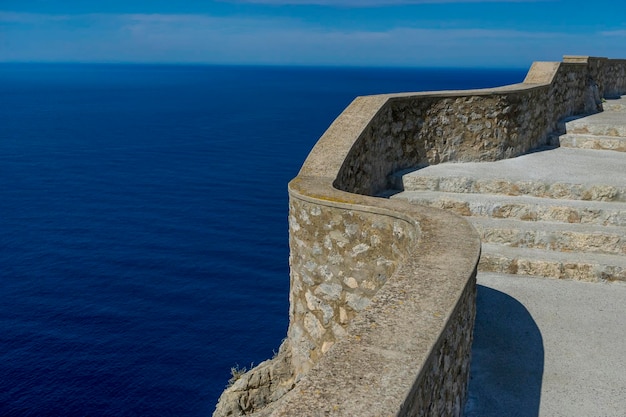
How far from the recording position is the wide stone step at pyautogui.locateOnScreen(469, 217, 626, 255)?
7.44 metres

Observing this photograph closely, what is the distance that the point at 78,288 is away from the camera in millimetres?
29031

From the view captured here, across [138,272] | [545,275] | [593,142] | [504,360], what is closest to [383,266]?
[504,360]

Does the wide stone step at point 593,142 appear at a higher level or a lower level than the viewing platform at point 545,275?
higher

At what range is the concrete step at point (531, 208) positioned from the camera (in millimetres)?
7973

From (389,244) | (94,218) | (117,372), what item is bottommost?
(117,372)

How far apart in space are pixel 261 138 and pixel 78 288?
123ft

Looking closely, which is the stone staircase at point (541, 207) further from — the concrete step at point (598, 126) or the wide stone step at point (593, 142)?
the concrete step at point (598, 126)

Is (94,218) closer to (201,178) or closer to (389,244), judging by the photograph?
(201,178)

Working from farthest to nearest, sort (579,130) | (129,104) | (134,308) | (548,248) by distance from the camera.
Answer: (129,104), (134,308), (579,130), (548,248)

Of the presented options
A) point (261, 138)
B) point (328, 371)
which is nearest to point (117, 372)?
point (328, 371)

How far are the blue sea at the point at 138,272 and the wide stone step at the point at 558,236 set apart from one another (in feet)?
51.0

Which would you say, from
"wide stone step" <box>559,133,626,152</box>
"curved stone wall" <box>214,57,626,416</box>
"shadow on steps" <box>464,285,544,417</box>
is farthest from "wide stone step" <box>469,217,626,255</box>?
"wide stone step" <box>559,133,626,152</box>

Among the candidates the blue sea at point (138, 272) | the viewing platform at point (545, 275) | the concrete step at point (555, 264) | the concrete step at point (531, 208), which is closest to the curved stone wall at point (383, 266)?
the viewing platform at point (545, 275)

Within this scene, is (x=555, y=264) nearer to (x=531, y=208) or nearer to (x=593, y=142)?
(x=531, y=208)
